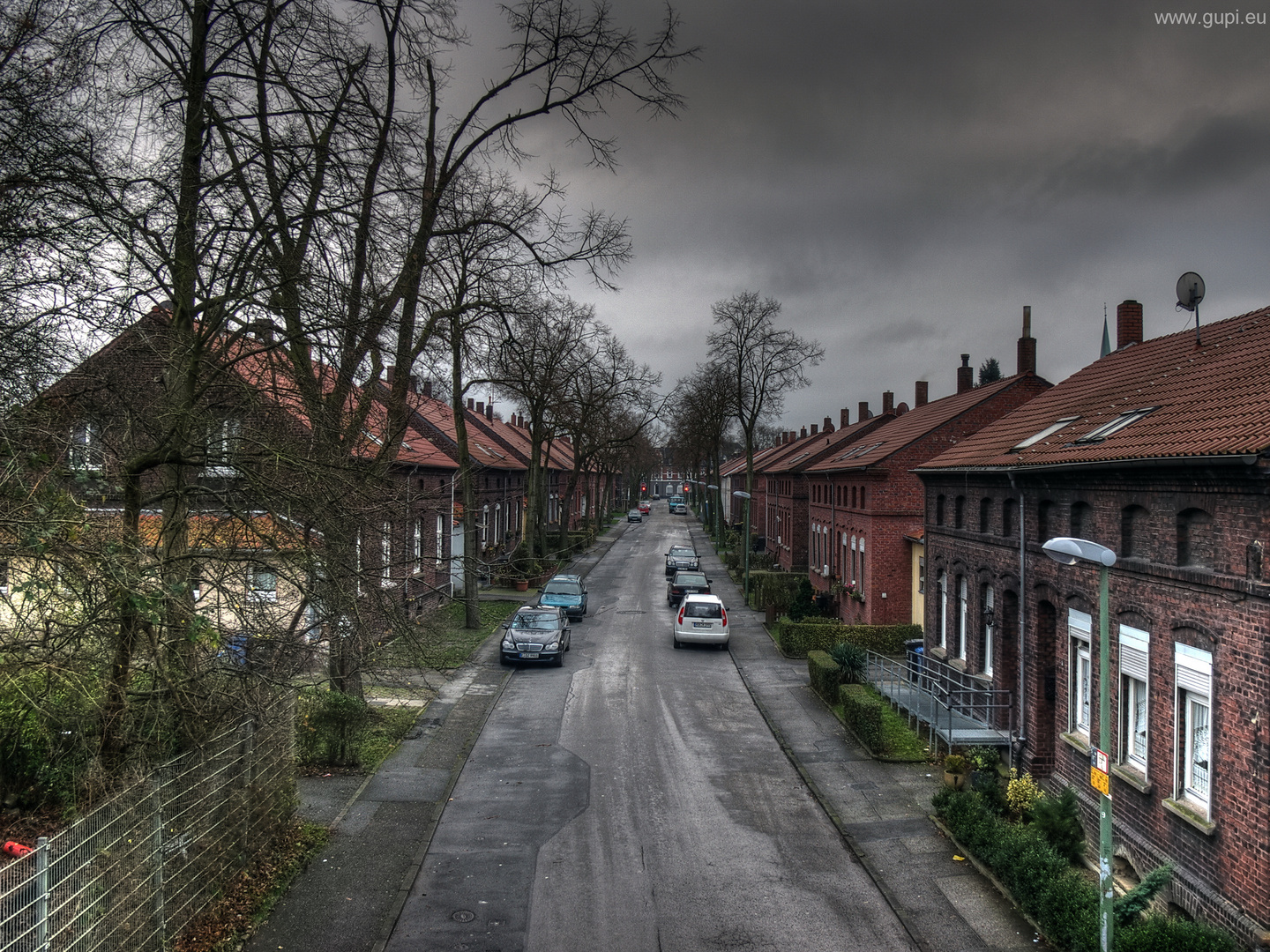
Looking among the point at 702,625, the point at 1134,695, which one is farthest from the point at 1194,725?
the point at 702,625

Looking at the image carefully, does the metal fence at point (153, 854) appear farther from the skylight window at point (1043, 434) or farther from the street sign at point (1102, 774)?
the skylight window at point (1043, 434)

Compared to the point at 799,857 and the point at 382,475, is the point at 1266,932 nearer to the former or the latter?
the point at 799,857

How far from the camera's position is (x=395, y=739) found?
15.7 m

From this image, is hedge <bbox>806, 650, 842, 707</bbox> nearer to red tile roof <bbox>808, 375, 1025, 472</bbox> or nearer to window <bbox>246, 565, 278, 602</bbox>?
red tile roof <bbox>808, 375, 1025, 472</bbox>

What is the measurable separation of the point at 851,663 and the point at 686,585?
13.2 m

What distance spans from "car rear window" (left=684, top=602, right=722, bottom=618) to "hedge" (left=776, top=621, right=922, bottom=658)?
200cm

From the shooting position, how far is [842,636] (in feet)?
80.5

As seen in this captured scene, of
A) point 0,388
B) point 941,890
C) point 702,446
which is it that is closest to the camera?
point 0,388

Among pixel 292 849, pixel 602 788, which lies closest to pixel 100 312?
pixel 292 849

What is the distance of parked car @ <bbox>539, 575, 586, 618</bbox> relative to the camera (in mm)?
29797

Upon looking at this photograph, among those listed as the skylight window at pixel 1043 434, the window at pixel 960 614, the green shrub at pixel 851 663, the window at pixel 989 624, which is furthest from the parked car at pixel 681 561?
the skylight window at pixel 1043 434

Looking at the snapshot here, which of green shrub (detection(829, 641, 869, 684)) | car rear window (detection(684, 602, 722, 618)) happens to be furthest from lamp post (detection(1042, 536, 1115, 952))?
car rear window (detection(684, 602, 722, 618))

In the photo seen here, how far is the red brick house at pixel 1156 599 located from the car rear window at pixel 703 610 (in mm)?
10199

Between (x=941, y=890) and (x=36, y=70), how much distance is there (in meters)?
12.3
